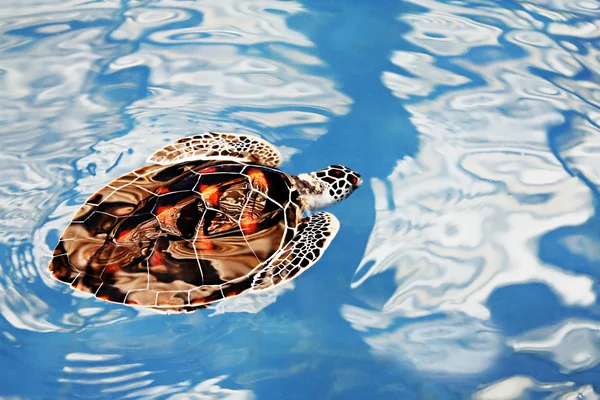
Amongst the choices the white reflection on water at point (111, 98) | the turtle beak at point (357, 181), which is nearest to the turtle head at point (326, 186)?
the turtle beak at point (357, 181)

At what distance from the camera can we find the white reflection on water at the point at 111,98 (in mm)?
2311

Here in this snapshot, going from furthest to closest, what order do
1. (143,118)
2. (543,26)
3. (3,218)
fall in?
(543,26)
(143,118)
(3,218)

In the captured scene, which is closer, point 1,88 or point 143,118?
point 143,118

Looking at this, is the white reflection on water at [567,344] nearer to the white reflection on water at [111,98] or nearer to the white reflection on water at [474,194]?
the white reflection on water at [474,194]

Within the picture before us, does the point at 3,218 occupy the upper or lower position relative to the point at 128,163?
lower

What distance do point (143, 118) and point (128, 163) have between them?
34 cm

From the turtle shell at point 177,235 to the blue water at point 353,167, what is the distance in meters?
0.22

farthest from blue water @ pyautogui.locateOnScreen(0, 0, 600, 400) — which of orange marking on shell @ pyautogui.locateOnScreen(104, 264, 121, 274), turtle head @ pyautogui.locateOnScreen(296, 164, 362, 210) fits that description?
orange marking on shell @ pyautogui.locateOnScreen(104, 264, 121, 274)

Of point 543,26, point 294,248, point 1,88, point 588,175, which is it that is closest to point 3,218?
point 1,88

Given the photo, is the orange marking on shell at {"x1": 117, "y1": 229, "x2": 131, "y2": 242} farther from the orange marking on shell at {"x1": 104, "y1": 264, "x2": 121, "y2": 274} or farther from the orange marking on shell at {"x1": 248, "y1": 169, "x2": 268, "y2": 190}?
the orange marking on shell at {"x1": 248, "y1": 169, "x2": 268, "y2": 190}

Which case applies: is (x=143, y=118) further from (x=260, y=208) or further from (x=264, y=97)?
(x=260, y=208)

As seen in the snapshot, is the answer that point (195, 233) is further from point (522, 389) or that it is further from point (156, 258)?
point (522, 389)

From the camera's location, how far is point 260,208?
2203 mm

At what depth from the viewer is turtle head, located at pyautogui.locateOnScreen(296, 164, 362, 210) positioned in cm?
241
